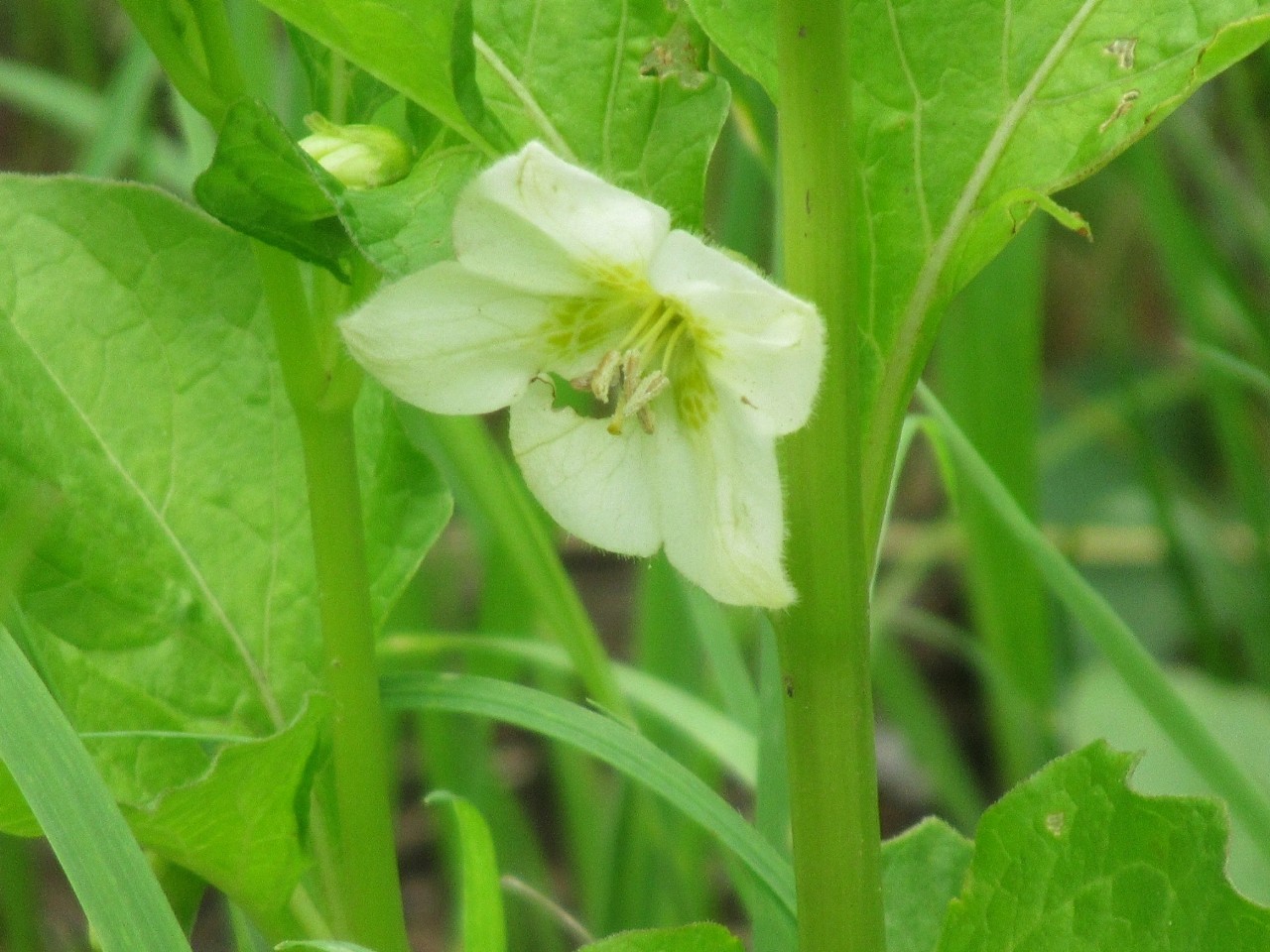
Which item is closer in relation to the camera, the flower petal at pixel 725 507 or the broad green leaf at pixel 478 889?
the flower petal at pixel 725 507

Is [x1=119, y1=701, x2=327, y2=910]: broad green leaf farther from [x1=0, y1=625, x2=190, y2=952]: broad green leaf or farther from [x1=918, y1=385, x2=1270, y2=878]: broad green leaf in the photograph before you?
[x1=918, y1=385, x2=1270, y2=878]: broad green leaf

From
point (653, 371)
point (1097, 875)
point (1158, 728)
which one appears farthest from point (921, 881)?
point (1158, 728)

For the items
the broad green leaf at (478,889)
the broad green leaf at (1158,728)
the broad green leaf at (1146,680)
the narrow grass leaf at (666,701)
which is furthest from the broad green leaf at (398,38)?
the broad green leaf at (1158,728)

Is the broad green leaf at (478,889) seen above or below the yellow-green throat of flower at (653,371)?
below

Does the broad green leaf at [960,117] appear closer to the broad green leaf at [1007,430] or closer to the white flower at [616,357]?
the white flower at [616,357]

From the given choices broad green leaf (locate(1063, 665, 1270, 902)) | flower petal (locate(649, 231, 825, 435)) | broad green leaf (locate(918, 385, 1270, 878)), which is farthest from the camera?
broad green leaf (locate(1063, 665, 1270, 902))

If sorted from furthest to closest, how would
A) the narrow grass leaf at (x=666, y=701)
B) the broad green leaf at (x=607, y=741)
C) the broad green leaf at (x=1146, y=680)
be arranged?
1. the narrow grass leaf at (x=666, y=701)
2. the broad green leaf at (x=1146, y=680)
3. the broad green leaf at (x=607, y=741)

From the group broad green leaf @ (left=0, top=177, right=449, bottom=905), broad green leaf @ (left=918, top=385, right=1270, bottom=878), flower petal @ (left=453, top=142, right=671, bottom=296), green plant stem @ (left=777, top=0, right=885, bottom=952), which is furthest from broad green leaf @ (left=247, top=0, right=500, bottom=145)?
broad green leaf @ (left=918, top=385, right=1270, bottom=878)
